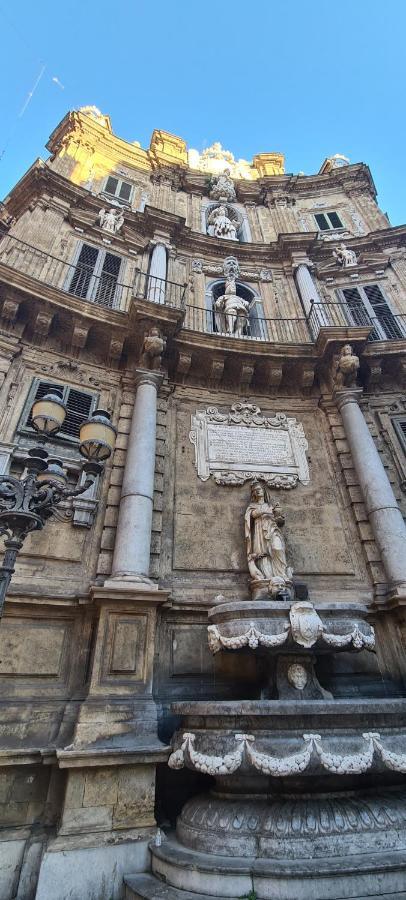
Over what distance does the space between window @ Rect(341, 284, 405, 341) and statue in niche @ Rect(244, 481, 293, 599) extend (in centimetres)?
615

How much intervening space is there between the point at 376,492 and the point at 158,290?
6.77 metres

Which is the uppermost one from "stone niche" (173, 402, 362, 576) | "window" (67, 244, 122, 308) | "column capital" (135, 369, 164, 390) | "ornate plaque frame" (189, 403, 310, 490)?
"window" (67, 244, 122, 308)

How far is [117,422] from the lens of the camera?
806 centimetres

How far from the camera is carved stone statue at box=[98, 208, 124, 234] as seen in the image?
12195 millimetres

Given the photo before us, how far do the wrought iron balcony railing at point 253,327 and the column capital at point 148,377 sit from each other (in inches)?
108

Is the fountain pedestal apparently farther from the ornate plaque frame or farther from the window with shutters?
the window with shutters

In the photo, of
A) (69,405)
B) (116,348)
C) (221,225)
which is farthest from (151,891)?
(221,225)

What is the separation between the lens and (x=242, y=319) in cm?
1095

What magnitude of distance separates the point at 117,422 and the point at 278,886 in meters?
Answer: 6.49

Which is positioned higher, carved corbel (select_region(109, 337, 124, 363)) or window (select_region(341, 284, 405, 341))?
window (select_region(341, 284, 405, 341))

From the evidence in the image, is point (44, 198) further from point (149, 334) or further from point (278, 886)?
point (278, 886)

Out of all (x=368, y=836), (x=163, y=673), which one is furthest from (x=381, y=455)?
(x=368, y=836)

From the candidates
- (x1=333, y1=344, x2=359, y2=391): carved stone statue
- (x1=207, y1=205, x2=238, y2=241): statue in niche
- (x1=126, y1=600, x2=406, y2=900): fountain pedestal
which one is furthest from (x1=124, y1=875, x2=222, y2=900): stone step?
(x1=207, y1=205, x2=238, y2=241): statue in niche

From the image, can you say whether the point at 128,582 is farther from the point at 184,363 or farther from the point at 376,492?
the point at 184,363
